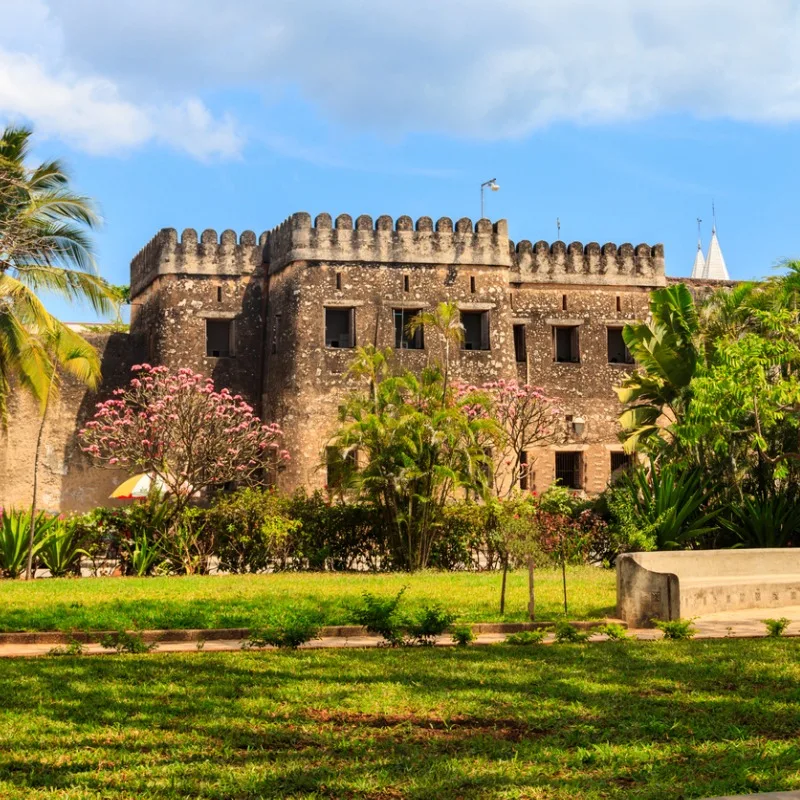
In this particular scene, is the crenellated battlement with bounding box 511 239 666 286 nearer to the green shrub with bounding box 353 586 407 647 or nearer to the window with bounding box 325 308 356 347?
the window with bounding box 325 308 356 347

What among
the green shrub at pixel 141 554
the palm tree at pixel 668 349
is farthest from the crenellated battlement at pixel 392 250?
the green shrub at pixel 141 554

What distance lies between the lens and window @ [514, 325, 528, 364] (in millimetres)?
28984

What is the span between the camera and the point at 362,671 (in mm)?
8008

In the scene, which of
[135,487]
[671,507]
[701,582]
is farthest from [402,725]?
[135,487]

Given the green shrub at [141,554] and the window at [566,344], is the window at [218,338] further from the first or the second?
the green shrub at [141,554]

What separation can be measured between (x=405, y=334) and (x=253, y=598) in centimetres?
1517

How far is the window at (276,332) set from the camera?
27.8 meters

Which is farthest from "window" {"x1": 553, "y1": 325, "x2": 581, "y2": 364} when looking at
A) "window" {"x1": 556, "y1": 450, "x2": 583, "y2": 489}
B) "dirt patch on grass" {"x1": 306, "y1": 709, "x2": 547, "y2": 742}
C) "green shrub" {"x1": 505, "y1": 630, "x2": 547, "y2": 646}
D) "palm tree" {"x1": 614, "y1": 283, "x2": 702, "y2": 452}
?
"dirt patch on grass" {"x1": 306, "y1": 709, "x2": 547, "y2": 742}

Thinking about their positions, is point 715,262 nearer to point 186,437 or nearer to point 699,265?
point 699,265

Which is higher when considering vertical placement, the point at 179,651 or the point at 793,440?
the point at 793,440

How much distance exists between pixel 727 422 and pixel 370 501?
563 cm

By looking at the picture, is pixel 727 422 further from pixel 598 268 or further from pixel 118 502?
pixel 118 502

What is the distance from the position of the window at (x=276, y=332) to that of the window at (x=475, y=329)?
4367mm

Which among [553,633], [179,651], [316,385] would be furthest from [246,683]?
[316,385]
